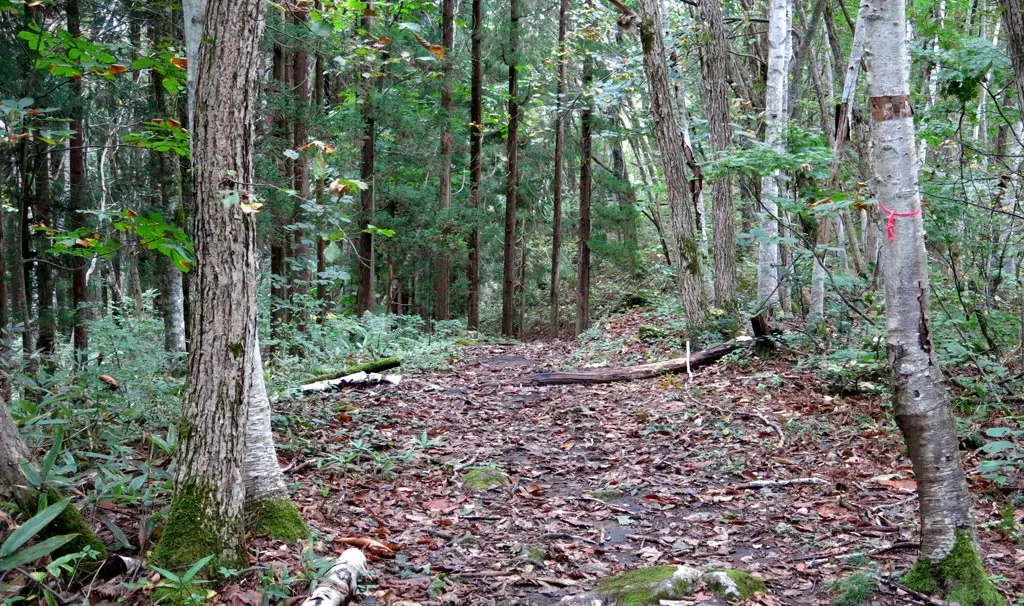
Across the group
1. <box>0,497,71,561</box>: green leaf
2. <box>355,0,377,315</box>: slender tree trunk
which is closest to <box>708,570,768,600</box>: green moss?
<box>0,497,71,561</box>: green leaf

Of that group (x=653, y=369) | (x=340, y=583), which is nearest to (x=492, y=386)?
(x=653, y=369)

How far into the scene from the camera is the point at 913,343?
3.25 m

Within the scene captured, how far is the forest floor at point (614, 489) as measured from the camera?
4062 millimetres

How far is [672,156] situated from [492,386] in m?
4.49

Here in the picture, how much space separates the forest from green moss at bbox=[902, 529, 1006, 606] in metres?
0.02

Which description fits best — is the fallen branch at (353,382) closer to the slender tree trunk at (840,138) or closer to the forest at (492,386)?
the forest at (492,386)

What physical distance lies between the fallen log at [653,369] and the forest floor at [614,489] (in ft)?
1.89

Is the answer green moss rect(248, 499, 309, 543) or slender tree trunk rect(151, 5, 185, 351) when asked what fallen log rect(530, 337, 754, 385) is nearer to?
slender tree trunk rect(151, 5, 185, 351)

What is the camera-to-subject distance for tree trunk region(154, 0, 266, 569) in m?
3.32

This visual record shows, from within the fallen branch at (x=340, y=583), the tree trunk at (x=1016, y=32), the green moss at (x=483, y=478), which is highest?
the tree trunk at (x=1016, y=32)

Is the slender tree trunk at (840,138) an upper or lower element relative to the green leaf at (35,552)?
upper

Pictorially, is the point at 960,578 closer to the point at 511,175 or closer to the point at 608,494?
the point at 608,494

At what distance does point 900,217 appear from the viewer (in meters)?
3.28

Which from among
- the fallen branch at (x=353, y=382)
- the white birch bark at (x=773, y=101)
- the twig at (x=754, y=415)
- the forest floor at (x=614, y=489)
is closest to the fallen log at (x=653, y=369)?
the forest floor at (x=614, y=489)
